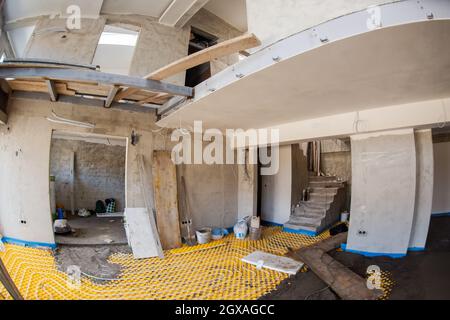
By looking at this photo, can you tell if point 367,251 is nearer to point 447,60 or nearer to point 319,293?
point 319,293

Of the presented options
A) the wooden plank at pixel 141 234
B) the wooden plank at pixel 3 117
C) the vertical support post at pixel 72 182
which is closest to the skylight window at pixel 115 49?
the vertical support post at pixel 72 182

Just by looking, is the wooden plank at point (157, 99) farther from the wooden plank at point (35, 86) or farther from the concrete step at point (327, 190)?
the concrete step at point (327, 190)

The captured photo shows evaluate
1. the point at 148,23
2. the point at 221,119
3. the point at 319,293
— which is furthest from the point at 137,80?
the point at 319,293

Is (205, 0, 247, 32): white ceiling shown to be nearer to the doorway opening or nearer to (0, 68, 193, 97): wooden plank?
(0, 68, 193, 97): wooden plank

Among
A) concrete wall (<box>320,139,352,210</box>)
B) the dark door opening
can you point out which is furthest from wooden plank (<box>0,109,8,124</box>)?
concrete wall (<box>320,139,352,210</box>)

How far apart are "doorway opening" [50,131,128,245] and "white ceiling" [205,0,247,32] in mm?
4807

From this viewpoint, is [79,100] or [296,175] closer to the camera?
[79,100]

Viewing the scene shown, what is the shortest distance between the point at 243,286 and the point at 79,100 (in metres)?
4.78

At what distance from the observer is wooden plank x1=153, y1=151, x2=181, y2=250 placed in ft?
17.6

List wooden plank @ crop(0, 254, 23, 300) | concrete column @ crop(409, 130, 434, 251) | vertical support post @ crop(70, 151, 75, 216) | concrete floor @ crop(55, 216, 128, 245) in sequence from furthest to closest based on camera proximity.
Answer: vertical support post @ crop(70, 151, 75, 216) → concrete floor @ crop(55, 216, 128, 245) → concrete column @ crop(409, 130, 434, 251) → wooden plank @ crop(0, 254, 23, 300)

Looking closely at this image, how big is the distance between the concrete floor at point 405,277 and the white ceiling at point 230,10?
20.1 ft

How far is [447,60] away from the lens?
8.02 feet

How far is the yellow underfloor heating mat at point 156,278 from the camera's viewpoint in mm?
3252

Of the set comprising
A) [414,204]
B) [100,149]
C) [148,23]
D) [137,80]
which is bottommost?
[414,204]
